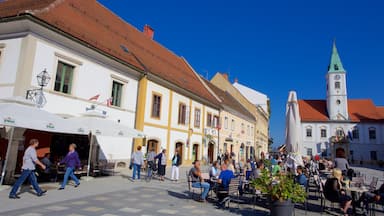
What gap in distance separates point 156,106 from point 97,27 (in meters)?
6.03

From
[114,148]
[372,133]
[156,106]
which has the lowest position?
[114,148]

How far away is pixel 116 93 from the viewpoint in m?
14.8

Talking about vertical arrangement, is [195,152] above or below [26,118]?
below

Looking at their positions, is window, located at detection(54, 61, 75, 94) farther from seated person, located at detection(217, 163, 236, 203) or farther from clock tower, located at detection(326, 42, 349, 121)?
clock tower, located at detection(326, 42, 349, 121)

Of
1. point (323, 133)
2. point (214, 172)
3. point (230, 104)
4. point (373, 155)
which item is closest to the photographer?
point (214, 172)

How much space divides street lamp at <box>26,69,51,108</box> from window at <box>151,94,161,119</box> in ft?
24.8

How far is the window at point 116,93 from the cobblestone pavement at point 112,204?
20.3 feet

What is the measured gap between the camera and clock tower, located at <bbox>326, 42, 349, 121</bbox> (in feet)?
173

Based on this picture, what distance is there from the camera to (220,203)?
7.67 m

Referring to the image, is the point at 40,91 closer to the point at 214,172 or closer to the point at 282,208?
the point at 214,172

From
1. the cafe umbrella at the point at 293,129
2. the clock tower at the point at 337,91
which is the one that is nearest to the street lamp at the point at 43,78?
the cafe umbrella at the point at 293,129

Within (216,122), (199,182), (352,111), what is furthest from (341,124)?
(199,182)

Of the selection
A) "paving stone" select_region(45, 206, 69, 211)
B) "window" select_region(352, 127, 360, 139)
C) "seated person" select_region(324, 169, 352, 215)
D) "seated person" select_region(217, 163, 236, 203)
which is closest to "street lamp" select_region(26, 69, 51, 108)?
"paving stone" select_region(45, 206, 69, 211)

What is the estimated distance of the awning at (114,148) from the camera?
44.8 feet
